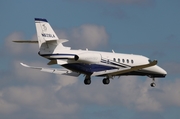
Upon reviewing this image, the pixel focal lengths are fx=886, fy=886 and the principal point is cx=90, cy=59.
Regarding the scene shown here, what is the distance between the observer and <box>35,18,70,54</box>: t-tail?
292 ft

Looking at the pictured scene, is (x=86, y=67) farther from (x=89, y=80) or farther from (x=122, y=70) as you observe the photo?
(x=122, y=70)

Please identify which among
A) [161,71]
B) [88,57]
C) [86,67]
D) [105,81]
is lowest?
[105,81]

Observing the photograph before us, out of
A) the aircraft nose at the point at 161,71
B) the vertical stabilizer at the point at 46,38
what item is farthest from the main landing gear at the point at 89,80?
the aircraft nose at the point at 161,71

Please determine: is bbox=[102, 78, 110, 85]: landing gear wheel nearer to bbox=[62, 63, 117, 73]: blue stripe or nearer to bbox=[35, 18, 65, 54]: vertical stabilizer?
bbox=[62, 63, 117, 73]: blue stripe

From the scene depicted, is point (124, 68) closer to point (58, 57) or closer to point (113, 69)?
point (113, 69)

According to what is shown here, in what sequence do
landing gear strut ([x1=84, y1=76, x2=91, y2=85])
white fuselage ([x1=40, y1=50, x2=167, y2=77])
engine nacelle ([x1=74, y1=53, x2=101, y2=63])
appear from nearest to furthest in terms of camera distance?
white fuselage ([x1=40, y1=50, x2=167, y2=77]) < engine nacelle ([x1=74, y1=53, x2=101, y2=63]) < landing gear strut ([x1=84, y1=76, x2=91, y2=85])

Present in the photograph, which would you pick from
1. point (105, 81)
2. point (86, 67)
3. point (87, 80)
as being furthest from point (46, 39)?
point (105, 81)

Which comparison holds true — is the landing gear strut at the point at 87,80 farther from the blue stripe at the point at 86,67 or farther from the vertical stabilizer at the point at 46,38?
the vertical stabilizer at the point at 46,38

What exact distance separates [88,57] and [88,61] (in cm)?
46

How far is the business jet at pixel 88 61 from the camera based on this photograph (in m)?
89.2

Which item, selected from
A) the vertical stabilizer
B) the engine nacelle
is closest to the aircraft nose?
the engine nacelle

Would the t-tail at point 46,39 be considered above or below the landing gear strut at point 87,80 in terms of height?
above

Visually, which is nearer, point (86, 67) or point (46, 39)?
point (46, 39)

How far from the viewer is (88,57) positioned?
91875 mm
